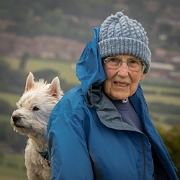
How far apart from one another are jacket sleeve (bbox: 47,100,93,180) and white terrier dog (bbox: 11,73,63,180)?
5.65 feet

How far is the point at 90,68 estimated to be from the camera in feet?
11.7

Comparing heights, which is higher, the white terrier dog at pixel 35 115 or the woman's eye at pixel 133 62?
the woman's eye at pixel 133 62

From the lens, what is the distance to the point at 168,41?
23.2 metres

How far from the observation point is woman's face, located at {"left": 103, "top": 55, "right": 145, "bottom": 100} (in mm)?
3623

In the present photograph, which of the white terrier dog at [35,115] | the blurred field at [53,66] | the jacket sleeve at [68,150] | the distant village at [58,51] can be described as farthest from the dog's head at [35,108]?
the distant village at [58,51]

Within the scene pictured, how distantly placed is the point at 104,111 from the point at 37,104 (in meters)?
1.88

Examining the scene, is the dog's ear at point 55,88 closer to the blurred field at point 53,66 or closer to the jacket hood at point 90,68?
the jacket hood at point 90,68

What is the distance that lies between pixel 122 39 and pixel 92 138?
2.06 feet

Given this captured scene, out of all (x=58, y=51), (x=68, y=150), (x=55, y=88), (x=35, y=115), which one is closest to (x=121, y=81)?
(x=68, y=150)

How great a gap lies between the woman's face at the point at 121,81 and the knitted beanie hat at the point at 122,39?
0.06 m

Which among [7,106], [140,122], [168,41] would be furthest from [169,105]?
[140,122]

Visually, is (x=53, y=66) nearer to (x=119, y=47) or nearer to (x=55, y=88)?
(x=55, y=88)

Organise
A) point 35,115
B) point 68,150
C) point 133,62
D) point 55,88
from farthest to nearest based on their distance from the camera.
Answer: point 35,115 < point 55,88 < point 133,62 < point 68,150

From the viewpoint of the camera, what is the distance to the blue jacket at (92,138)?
3.32 m
